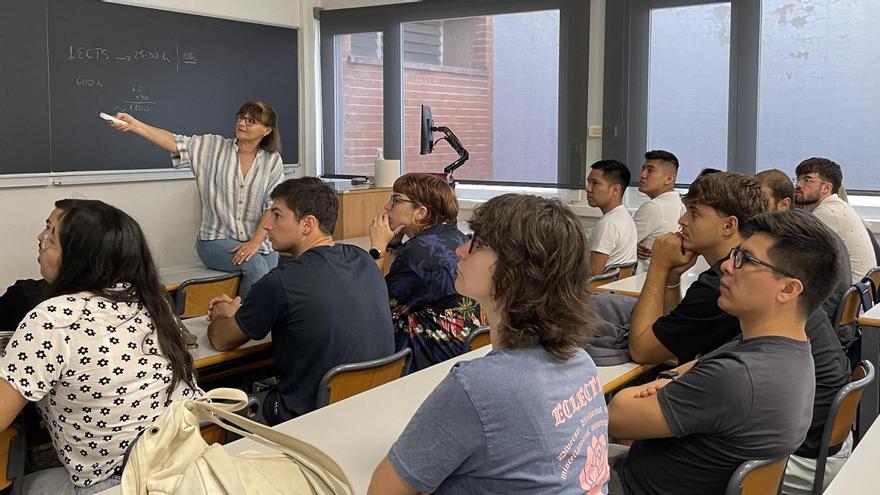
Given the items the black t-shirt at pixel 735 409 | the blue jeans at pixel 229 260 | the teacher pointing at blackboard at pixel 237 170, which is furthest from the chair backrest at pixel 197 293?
the black t-shirt at pixel 735 409

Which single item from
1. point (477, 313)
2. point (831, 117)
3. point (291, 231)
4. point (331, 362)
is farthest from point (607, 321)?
point (831, 117)

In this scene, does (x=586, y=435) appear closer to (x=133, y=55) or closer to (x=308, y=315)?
(x=308, y=315)

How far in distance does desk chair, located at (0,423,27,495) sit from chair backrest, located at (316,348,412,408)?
775 millimetres

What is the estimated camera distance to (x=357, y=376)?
2.54 meters

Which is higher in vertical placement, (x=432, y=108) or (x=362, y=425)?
(x=432, y=108)

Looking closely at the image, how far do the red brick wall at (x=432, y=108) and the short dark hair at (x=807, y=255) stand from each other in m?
4.91

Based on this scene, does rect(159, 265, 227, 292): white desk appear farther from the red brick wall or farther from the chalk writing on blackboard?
the red brick wall

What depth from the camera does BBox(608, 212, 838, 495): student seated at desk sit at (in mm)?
1909

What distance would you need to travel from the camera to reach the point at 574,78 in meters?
6.31

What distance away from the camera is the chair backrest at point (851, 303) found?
3.66 meters

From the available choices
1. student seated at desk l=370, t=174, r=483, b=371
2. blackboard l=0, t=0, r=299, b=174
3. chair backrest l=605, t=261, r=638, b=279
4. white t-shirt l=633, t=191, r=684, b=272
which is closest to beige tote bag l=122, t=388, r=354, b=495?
student seated at desk l=370, t=174, r=483, b=371

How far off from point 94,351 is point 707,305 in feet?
5.39

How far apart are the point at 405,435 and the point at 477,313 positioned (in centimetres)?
178

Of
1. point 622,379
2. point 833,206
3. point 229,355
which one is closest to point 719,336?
point 622,379
